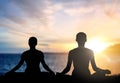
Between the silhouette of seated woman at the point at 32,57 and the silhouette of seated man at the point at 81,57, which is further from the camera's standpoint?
the silhouette of seated woman at the point at 32,57

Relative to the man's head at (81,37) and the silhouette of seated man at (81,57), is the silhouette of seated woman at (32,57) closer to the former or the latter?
the silhouette of seated man at (81,57)

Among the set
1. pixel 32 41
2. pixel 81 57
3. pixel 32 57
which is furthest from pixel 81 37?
pixel 32 57

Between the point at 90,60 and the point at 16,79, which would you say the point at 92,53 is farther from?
the point at 16,79

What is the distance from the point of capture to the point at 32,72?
31.6ft

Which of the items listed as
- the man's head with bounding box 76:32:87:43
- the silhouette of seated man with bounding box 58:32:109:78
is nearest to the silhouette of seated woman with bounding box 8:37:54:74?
the silhouette of seated man with bounding box 58:32:109:78

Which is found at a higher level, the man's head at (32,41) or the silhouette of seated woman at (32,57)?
the man's head at (32,41)

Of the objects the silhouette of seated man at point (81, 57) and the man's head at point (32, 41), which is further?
→ the man's head at point (32, 41)

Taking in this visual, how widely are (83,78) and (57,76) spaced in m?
0.82

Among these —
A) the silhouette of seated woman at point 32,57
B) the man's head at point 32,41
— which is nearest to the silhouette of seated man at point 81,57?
the silhouette of seated woman at point 32,57

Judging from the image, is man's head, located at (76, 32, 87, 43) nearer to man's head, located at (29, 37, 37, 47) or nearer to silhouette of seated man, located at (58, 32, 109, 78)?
silhouette of seated man, located at (58, 32, 109, 78)

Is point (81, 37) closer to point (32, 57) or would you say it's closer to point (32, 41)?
point (32, 41)

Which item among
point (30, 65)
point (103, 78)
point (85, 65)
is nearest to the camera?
point (103, 78)

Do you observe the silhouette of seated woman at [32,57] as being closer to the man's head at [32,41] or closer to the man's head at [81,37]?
the man's head at [32,41]

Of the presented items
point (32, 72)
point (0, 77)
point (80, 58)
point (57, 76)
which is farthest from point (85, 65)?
point (0, 77)
